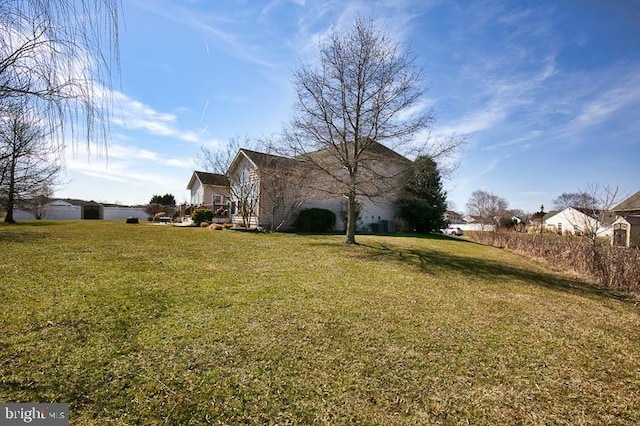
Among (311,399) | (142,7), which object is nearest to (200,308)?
(311,399)

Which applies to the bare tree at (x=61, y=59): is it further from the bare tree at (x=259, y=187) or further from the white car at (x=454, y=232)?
the white car at (x=454, y=232)

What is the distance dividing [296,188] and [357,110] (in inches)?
301

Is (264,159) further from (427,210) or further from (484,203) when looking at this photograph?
(484,203)

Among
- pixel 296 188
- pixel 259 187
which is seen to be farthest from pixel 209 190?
pixel 296 188

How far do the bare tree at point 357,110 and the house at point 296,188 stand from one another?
0.10 meters

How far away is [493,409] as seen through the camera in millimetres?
2654

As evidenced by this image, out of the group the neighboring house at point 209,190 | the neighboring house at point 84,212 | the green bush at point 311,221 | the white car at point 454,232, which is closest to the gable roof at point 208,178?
the neighboring house at point 209,190

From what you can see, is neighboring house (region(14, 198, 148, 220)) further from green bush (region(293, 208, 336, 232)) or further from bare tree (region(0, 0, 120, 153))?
bare tree (region(0, 0, 120, 153))

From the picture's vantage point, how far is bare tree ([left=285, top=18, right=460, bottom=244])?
11992 millimetres

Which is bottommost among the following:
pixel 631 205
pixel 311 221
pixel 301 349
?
pixel 301 349

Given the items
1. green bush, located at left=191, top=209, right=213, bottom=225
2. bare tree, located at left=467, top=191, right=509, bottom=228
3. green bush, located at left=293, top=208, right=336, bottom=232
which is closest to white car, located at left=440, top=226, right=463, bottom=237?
bare tree, located at left=467, top=191, right=509, bottom=228

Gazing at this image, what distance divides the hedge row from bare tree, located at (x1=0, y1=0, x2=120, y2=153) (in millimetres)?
11978

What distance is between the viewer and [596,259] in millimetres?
9250

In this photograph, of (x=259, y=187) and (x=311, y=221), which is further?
(x=311, y=221)
